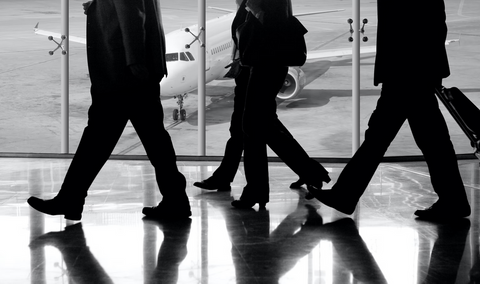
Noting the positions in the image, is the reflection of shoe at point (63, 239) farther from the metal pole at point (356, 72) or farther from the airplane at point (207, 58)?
the metal pole at point (356, 72)

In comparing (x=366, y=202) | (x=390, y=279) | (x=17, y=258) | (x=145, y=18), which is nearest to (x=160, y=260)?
(x=17, y=258)

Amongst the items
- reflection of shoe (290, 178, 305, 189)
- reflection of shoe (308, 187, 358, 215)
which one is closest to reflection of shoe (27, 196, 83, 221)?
reflection of shoe (308, 187, 358, 215)

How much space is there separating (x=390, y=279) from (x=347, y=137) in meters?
9.34

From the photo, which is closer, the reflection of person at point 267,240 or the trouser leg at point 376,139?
the reflection of person at point 267,240

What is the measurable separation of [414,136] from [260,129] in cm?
85

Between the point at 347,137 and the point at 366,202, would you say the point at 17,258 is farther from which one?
the point at 347,137

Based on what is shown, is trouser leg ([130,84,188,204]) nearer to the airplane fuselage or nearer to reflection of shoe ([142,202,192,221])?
reflection of shoe ([142,202,192,221])

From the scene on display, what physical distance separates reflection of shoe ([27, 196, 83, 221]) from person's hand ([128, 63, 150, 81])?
0.70m

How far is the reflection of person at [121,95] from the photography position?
12.7 ft

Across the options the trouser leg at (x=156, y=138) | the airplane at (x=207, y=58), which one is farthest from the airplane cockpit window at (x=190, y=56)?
the trouser leg at (x=156, y=138)

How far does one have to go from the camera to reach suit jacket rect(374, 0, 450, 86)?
3889mm

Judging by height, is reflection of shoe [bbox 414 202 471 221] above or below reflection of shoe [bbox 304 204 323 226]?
above

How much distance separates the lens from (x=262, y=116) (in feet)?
14.3

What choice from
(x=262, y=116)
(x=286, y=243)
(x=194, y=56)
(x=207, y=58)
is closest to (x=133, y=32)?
(x=262, y=116)
